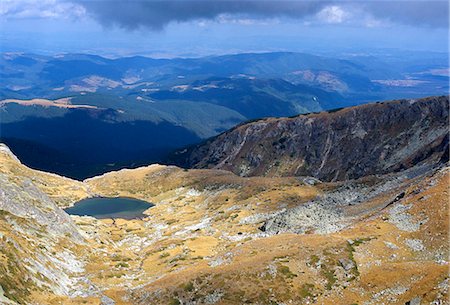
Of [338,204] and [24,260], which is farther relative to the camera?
[338,204]

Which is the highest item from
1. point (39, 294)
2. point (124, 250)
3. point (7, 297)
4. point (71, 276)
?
point (7, 297)

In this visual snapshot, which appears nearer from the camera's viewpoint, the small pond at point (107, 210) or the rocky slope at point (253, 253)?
the rocky slope at point (253, 253)

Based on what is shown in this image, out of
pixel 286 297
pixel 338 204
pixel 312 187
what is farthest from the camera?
pixel 312 187

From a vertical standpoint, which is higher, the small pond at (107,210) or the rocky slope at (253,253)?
the rocky slope at (253,253)

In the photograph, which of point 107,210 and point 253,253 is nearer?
point 253,253

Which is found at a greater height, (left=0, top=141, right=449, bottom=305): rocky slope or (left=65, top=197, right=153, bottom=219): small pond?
(left=0, top=141, right=449, bottom=305): rocky slope

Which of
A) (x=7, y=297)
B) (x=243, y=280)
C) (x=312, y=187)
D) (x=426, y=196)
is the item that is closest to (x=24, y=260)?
(x=7, y=297)

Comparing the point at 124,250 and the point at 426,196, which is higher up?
the point at 426,196

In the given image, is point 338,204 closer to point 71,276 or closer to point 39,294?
point 71,276

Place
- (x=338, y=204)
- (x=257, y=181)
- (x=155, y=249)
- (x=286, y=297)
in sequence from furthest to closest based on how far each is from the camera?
(x=257, y=181) → (x=338, y=204) → (x=155, y=249) → (x=286, y=297)

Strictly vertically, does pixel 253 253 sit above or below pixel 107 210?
above

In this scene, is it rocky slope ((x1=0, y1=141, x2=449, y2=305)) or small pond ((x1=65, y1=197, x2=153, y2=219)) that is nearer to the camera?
rocky slope ((x1=0, y1=141, x2=449, y2=305))
